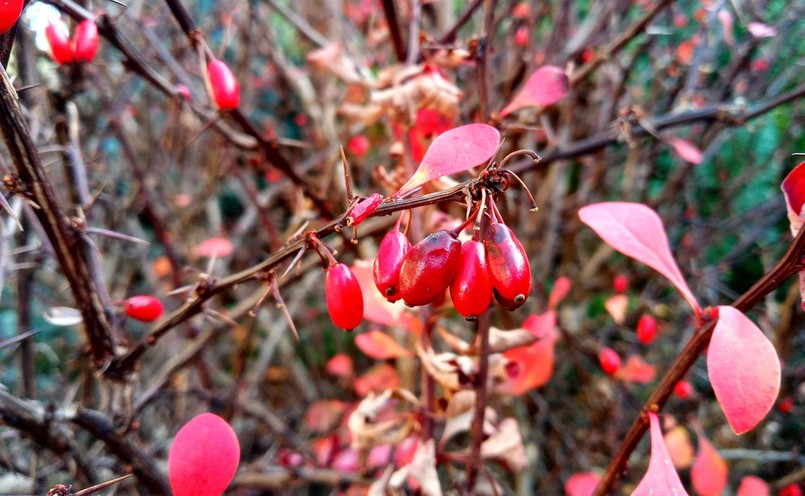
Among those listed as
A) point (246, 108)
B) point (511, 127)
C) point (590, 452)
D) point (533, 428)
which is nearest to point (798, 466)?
point (590, 452)

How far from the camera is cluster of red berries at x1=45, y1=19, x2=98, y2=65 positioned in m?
0.77

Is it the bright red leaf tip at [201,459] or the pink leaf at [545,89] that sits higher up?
the pink leaf at [545,89]

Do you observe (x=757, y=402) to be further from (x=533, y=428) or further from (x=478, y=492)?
(x=533, y=428)

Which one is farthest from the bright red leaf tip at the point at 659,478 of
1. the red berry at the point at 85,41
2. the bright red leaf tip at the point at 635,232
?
the red berry at the point at 85,41

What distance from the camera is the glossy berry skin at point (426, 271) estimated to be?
0.47 meters

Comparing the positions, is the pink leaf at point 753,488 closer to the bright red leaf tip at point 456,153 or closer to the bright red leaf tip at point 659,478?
the bright red leaf tip at point 659,478

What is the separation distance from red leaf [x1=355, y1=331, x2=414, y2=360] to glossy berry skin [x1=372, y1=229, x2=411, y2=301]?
0.46 m

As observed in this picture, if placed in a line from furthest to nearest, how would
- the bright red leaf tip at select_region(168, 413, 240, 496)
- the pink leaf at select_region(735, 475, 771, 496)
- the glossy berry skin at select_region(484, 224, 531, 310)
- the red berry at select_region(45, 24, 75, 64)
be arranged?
the pink leaf at select_region(735, 475, 771, 496)
the red berry at select_region(45, 24, 75, 64)
the bright red leaf tip at select_region(168, 413, 240, 496)
the glossy berry skin at select_region(484, 224, 531, 310)

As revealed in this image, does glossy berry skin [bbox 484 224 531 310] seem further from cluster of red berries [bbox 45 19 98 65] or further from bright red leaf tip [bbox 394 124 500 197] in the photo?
cluster of red berries [bbox 45 19 98 65]

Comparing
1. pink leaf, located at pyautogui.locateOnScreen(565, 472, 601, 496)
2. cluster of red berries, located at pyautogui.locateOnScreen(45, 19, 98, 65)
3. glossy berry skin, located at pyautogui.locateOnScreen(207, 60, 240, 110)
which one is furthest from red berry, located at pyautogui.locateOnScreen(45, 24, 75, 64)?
pink leaf, located at pyautogui.locateOnScreen(565, 472, 601, 496)

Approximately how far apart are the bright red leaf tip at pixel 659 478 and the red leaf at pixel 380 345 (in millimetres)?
448

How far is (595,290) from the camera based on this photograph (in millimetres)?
2068

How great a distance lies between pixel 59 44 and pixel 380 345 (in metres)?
0.66

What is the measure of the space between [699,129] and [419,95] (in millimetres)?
1390
